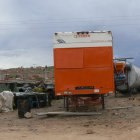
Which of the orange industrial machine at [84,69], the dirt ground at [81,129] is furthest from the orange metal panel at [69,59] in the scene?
the dirt ground at [81,129]

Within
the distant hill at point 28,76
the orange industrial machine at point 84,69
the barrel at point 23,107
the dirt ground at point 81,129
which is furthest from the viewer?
the distant hill at point 28,76

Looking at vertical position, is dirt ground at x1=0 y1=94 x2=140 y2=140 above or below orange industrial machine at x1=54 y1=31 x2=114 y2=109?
below

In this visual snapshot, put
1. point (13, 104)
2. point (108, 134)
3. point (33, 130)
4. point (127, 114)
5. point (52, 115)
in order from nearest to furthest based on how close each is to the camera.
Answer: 1. point (108, 134)
2. point (33, 130)
3. point (127, 114)
4. point (52, 115)
5. point (13, 104)

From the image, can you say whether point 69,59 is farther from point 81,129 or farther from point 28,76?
point 28,76

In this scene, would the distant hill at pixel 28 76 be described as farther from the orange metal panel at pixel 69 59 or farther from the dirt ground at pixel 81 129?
the dirt ground at pixel 81 129

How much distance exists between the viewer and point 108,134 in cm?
762

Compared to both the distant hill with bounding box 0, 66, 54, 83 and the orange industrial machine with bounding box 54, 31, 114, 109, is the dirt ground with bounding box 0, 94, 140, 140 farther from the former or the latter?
the distant hill with bounding box 0, 66, 54, 83

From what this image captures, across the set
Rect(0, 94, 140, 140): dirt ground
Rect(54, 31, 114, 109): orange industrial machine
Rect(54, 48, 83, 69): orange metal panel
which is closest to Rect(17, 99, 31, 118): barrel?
Rect(0, 94, 140, 140): dirt ground

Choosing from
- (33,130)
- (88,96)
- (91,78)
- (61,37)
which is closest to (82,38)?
(61,37)

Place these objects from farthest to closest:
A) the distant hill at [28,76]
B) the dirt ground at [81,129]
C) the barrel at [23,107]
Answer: the distant hill at [28,76] → the barrel at [23,107] → the dirt ground at [81,129]

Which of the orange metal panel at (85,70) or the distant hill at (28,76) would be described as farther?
the distant hill at (28,76)

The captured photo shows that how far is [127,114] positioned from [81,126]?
2890 mm

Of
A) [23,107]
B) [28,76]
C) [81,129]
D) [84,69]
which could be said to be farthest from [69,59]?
[28,76]

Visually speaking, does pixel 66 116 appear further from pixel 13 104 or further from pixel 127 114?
pixel 13 104
